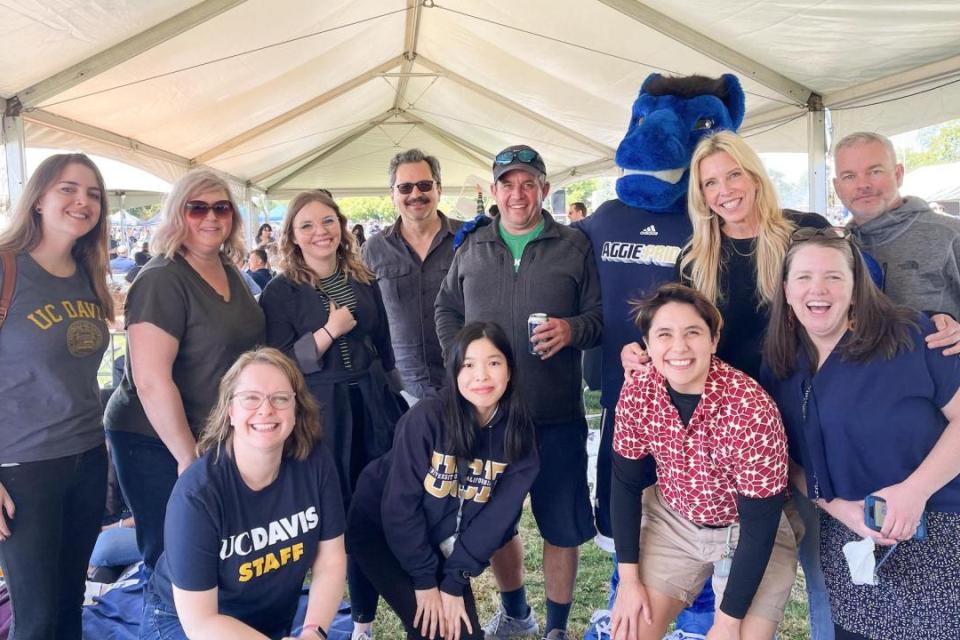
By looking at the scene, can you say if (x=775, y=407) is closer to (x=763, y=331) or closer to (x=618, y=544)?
(x=763, y=331)

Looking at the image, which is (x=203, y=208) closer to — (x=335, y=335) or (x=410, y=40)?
(x=335, y=335)

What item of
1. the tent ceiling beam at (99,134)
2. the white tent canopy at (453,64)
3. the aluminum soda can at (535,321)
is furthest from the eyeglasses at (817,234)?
the tent ceiling beam at (99,134)

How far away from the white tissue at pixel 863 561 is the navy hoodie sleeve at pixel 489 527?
3.21 ft

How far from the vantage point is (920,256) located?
7.82 ft

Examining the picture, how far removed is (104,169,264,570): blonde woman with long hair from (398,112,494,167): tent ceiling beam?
12.1 metres

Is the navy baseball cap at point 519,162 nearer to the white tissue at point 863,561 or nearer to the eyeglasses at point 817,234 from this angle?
the eyeglasses at point 817,234

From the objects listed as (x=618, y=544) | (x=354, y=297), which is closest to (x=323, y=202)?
(x=354, y=297)

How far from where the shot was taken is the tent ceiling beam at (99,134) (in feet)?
16.9

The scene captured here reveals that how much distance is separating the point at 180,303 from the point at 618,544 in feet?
5.47

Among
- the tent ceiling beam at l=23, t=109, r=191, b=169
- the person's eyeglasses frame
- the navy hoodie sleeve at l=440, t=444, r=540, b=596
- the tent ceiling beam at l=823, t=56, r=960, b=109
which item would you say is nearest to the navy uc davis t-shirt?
the navy hoodie sleeve at l=440, t=444, r=540, b=596

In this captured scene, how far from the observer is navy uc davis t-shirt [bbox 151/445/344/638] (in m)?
1.85

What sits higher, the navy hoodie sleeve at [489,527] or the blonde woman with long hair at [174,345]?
the blonde woman with long hair at [174,345]

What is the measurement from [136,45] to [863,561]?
18.2ft

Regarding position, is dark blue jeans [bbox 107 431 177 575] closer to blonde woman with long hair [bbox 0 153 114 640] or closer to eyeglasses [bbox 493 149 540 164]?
blonde woman with long hair [bbox 0 153 114 640]
